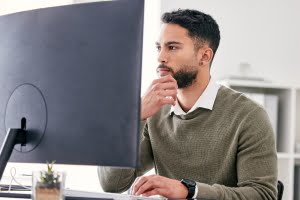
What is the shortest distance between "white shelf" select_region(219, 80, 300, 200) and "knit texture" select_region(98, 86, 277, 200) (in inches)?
49.0

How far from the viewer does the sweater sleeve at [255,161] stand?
64.4 inches

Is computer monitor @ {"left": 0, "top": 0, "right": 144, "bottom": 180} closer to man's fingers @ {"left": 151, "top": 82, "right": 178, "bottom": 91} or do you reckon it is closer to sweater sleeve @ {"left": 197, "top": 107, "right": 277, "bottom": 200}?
sweater sleeve @ {"left": 197, "top": 107, "right": 277, "bottom": 200}

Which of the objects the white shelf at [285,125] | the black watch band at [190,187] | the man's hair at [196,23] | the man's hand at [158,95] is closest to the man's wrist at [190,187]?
the black watch band at [190,187]

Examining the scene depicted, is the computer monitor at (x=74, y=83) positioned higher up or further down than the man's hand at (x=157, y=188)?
higher up

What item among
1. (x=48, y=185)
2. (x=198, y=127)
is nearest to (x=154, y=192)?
(x=48, y=185)

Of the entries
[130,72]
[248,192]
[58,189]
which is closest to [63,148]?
[58,189]

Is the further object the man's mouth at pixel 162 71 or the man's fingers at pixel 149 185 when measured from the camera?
the man's mouth at pixel 162 71

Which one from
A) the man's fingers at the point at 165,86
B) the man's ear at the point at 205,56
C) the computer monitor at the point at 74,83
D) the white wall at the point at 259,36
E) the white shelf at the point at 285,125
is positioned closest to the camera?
A: the computer monitor at the point at 74,83

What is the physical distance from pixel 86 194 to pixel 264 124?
75 centimetres

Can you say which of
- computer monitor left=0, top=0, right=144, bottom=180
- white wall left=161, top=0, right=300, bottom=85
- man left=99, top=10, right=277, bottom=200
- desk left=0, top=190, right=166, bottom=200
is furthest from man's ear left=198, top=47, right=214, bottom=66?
white wall left=161, top=0, right=300, bottom=85

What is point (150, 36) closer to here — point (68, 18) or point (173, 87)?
point (173, 87)

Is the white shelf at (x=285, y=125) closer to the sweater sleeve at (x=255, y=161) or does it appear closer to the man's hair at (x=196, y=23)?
the man's hair at (x=196, y=23)

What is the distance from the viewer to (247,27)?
3523mm

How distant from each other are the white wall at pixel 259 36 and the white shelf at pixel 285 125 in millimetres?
206
